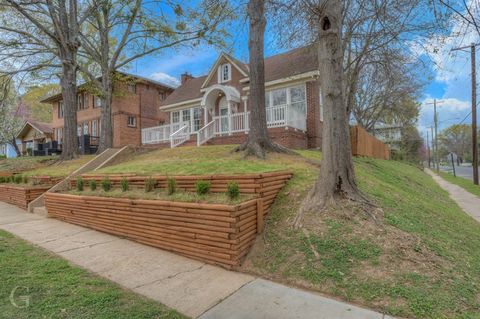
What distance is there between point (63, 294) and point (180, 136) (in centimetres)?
1349

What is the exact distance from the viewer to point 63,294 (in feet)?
9.90

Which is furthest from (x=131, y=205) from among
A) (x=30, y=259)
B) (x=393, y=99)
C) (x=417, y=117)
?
(x=417, y=117)

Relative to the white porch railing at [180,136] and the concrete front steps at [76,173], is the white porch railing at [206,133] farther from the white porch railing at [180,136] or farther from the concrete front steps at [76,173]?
the concrete front steps at [76,173]

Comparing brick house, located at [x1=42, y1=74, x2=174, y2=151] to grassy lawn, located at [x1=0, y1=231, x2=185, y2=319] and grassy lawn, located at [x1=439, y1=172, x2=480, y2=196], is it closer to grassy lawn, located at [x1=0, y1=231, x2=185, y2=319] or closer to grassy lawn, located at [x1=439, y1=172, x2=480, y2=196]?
grassy lawn, located at [x1=0, y1=231, x2=185, y2=319]

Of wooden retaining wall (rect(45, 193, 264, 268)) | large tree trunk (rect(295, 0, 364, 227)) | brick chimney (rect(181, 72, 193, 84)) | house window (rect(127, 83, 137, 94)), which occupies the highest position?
brick chimney (rect(181, 72, 193, 84))

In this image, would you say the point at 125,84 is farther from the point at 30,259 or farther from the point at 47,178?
the point at 30,259

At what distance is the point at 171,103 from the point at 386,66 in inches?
527

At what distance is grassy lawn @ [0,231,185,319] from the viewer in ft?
8.81

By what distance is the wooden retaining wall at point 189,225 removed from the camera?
157 inches

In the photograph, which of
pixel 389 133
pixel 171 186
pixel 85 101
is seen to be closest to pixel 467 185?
pixel 171 186

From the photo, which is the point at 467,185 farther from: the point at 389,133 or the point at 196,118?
the point at 389,133

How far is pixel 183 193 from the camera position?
5.25 meters

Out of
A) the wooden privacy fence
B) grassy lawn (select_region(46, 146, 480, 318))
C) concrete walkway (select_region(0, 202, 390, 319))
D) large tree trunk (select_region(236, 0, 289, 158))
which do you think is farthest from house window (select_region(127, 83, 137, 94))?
grassy lawn (select_region(46, 146, 480, 318))
